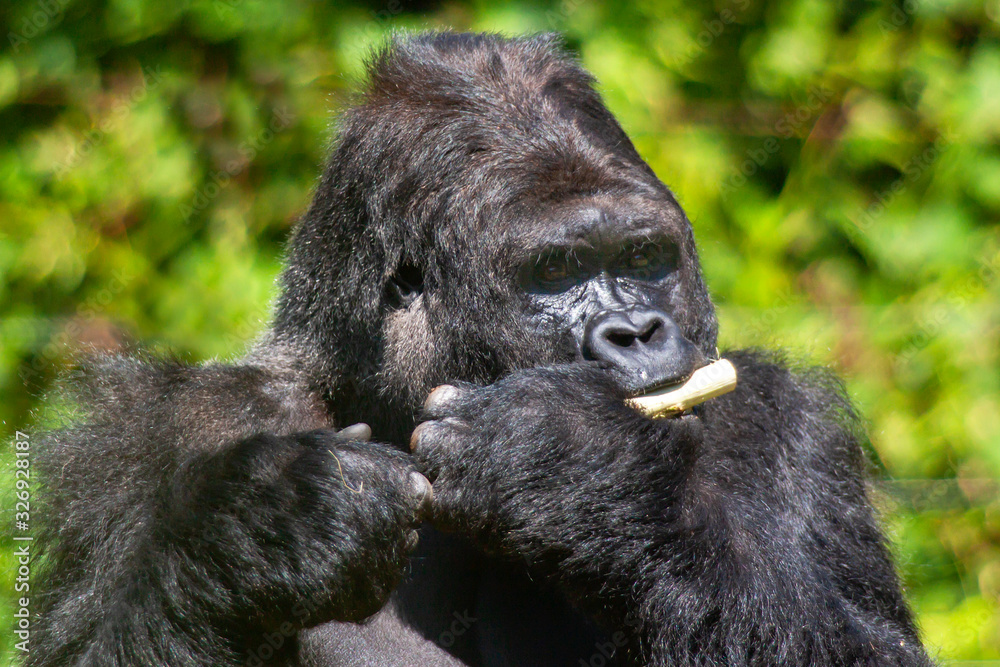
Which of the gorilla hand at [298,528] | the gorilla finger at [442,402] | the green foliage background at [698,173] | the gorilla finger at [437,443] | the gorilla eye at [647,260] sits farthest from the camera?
the green foliage background at [698,173]

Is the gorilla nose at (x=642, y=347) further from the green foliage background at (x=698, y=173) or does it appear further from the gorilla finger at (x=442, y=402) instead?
the green foliage background at (x=698, y=173)

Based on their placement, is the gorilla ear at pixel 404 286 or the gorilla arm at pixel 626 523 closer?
the gorilla arm at pixel 626 523

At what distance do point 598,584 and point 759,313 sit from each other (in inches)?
117

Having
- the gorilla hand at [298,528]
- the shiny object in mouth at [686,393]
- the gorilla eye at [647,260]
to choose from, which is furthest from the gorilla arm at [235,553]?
the gorilla eye at [647,260]

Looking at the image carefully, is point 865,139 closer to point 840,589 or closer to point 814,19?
point 814,19

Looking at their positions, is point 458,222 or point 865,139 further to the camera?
point 865,139

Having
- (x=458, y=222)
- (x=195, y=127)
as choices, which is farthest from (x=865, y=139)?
(x=195, y=127)

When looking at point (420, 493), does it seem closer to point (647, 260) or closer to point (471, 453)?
point (471, 453)

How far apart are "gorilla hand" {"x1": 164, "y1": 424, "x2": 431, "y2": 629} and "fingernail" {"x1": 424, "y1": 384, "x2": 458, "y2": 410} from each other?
0.18 metres

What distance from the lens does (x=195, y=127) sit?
520cm

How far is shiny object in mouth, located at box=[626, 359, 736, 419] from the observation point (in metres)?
2.45

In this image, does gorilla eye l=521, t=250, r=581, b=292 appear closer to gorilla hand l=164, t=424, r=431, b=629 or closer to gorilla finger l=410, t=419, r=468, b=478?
gorilla finger l=410, t=419, r=468, b=478

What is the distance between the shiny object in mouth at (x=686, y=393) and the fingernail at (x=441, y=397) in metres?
0.42

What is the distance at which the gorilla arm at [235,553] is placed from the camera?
7.39 ft
